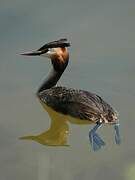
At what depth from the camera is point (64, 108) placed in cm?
559

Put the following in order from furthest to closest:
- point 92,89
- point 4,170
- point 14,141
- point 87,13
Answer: point 87,13 → point 92,89 → point 14,141 → point 4,170

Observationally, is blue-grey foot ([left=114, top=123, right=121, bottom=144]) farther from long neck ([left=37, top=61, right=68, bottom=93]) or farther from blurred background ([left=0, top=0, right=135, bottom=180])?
long neck ([left=37, top=61, right=68, bottom=93])

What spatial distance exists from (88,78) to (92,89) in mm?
214

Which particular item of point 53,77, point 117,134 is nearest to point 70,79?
point 53,77

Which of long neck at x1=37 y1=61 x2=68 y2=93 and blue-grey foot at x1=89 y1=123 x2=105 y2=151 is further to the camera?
long neck at x1=37 y1=61 x2=68 y2=93

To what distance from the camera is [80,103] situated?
5449 millimetres

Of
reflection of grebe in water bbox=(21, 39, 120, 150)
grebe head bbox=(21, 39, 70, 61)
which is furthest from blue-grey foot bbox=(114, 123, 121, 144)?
grebe head bbox=(21, 39, 70, 61)

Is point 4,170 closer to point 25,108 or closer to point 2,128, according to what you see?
point 2,128

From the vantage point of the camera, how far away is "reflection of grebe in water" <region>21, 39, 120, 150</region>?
5.13 metres

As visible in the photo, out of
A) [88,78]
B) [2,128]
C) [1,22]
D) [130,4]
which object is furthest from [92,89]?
[130,4]

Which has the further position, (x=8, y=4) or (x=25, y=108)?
(x=8, y=4)

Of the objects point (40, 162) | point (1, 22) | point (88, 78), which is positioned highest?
point (1, 22)

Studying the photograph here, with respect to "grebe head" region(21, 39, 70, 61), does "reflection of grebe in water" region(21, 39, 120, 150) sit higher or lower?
lower

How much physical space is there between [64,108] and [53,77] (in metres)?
0.60
